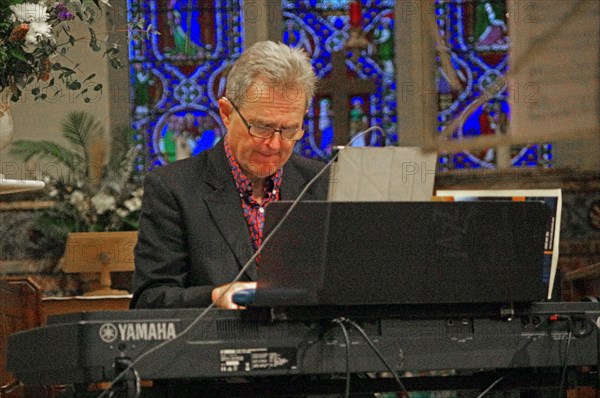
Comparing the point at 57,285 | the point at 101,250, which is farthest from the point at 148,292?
the point at 57,285

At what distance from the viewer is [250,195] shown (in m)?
3.09

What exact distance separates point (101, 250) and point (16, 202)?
40.1 inches

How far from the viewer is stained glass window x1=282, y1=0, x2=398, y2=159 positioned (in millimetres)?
7746

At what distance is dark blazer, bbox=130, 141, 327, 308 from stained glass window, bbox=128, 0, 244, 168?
4709mm

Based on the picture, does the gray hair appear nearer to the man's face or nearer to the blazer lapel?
the man's face

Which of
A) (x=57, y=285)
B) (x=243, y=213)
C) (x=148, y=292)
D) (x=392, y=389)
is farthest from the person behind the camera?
(x=57, y=285)

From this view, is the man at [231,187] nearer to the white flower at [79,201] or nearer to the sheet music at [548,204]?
the sheet music at [548,204]

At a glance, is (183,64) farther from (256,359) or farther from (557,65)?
(557,65)

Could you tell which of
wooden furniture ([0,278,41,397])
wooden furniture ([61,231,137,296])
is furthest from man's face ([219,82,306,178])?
wooden furniture ([61,231,137,296])

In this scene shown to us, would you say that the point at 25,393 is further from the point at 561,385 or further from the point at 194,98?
the point at 194,98

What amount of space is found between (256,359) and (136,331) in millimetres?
228

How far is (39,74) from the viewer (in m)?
4.01

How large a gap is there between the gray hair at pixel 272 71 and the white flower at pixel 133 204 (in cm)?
358

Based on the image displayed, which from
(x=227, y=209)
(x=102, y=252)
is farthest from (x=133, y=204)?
(x=227, y=209)
